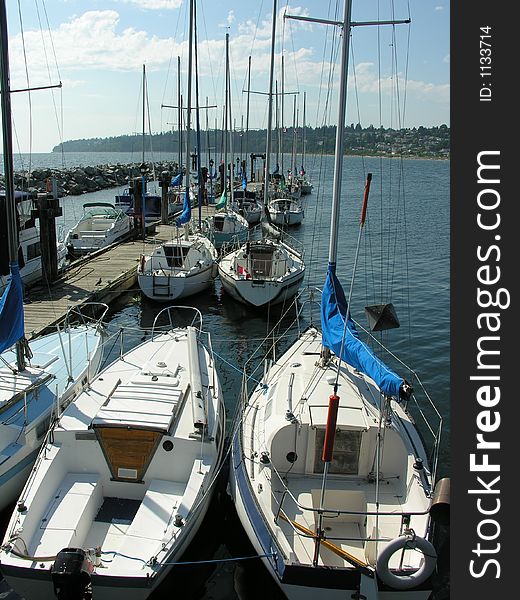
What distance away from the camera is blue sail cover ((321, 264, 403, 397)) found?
885cm

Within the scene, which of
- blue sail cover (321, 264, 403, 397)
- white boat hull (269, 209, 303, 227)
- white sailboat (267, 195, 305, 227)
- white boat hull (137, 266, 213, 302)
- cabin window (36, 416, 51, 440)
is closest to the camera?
blue sail cover (321, 264, 403, 397)

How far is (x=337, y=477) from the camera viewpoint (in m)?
9.23

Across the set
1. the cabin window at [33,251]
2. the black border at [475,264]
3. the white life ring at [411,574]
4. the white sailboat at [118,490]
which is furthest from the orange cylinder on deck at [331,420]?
the cabin window at [33,251]

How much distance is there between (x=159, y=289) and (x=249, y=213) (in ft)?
73.8

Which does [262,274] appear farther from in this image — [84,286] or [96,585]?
[96,585]

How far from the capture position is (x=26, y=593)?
732 cm

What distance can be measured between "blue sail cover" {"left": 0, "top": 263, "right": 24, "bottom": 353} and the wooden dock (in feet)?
19.4

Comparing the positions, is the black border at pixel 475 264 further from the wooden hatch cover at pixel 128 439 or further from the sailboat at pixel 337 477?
the wooden hatch cover at pixel 128 439

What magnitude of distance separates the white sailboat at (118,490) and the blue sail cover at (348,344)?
259cm

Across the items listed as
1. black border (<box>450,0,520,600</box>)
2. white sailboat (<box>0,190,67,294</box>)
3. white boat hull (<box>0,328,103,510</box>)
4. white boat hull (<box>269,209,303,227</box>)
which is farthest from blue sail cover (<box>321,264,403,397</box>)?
white boat hull (<box>269,209,303,227</box>)

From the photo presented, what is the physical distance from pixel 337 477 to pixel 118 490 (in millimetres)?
3532

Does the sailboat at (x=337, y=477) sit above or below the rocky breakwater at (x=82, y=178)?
below

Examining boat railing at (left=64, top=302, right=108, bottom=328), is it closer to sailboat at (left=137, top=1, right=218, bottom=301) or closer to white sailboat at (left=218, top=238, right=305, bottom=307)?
sailboat at (left=137, top=1, right=218, bottom=301)

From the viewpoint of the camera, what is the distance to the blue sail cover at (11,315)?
35.2 feet
